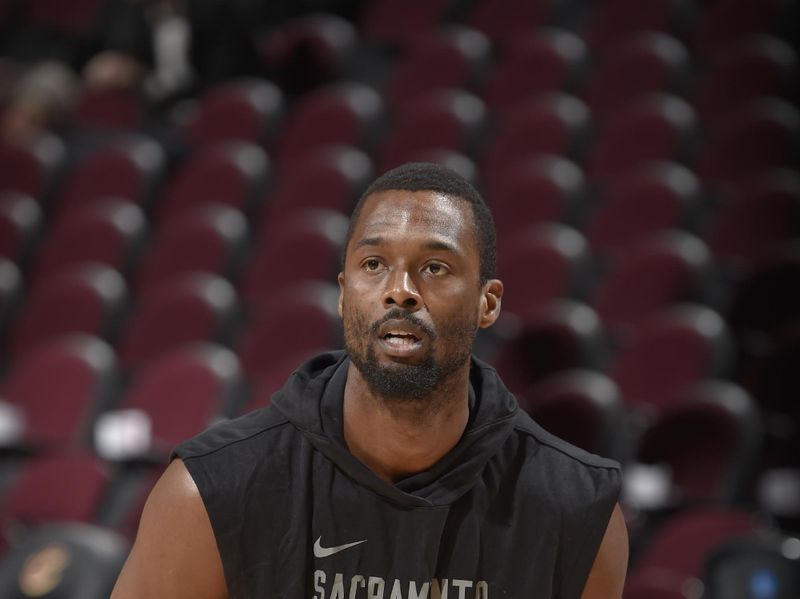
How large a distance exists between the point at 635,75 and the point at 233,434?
3.69m

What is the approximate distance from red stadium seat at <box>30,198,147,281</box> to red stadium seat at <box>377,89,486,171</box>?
92 centimetres

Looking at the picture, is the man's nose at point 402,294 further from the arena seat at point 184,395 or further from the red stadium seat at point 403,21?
the red stadium seat at point 403,21

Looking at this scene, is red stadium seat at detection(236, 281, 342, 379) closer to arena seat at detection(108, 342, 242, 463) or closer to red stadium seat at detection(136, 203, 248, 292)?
arena seat at detection(108, 342, 242, 463)

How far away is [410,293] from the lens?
1090 mm

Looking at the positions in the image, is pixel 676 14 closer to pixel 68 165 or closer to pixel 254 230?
pixel 254 230

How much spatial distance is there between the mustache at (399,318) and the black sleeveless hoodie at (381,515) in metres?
0.13

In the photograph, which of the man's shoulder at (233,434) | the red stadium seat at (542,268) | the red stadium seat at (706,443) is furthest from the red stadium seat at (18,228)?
the man's shoulder at (233,434)

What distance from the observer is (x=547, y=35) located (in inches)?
192

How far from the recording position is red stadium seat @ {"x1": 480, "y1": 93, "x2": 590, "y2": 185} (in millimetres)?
4367

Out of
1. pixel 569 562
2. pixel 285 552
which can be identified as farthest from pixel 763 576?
pixel 285 552

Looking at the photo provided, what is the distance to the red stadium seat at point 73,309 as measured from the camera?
3.95m

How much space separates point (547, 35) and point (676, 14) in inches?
21.4

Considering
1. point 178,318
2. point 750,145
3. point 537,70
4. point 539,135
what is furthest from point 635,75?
point 178,318

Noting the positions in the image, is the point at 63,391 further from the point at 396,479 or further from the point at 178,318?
the point at 396,479
